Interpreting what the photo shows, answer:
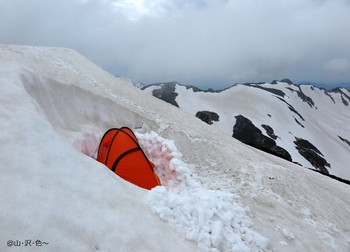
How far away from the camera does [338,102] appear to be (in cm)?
17538

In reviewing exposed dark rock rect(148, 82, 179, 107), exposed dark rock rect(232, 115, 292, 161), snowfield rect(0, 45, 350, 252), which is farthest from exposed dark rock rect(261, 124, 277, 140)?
snowfield rect(0, 45, 350, 252)

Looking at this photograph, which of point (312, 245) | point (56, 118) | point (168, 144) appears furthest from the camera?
point (168, 144)

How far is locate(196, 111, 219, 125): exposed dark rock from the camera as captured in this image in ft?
245

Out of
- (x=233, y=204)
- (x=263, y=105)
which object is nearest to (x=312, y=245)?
(x=233, y=204)

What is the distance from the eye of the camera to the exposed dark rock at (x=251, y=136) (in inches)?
2439

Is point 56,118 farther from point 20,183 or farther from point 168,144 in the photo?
point 20,183

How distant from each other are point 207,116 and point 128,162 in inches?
2724

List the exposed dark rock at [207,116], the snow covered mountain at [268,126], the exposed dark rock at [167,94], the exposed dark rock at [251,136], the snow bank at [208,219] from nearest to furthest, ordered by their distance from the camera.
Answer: the snow bank at [208,219], the exposed dark rock at [251,136], the snow covered mountain at [268,126], the exposed dark rock at [207,116], the exposed dark rock at [167,94]

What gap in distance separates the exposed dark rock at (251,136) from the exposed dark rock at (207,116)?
24.4 ft

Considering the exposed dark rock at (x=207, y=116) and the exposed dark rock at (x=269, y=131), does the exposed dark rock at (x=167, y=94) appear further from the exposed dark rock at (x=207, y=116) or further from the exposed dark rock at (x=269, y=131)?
the exposed dark rock at (x=269, y=131)

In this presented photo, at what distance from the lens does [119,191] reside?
571cm

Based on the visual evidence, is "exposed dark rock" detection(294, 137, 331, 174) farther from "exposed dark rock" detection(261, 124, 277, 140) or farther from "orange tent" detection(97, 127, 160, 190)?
"orange tent" detection(97, 127, 160, 190)

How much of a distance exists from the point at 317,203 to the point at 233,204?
5458 mm

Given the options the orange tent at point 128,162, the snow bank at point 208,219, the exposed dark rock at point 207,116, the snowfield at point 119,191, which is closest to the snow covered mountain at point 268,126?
the exposed dark rock at point 207,116
